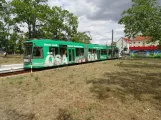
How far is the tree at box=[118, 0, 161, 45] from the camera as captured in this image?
20.5 metres

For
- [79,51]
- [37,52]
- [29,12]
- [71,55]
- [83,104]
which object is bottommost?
[83,104]

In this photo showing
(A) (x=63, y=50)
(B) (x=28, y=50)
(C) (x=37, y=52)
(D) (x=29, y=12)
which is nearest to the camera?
(C) (x=37, y=52)

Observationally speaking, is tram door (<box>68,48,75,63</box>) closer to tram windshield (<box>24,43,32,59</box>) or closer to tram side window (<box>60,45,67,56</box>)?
tram side window (<box>60,45,67,56</box>)

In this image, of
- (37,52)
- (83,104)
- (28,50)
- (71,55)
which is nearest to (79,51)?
(71,55)

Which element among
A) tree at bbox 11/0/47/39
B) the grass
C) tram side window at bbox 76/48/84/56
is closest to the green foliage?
tree at bbox 11/0/47/39

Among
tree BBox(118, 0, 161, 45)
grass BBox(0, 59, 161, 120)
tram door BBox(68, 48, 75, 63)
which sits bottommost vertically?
grass BBox(0, 59, 161, 120)

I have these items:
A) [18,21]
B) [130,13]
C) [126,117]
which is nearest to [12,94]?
[126,117]

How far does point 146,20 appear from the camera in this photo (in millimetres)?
21547

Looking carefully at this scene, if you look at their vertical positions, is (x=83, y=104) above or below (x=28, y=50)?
below

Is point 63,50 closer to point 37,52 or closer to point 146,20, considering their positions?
point 37,52

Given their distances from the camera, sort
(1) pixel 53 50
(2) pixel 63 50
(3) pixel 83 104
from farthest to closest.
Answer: (2) pixel 63 50 < (1) pixel 53 50 < (3) pixel 83 104

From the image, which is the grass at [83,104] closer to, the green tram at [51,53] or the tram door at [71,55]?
the green tram at [51,53]

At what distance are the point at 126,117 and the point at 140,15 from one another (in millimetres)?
20475

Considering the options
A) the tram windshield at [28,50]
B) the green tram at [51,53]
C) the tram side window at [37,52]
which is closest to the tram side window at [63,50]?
the green tram at [51,53]
